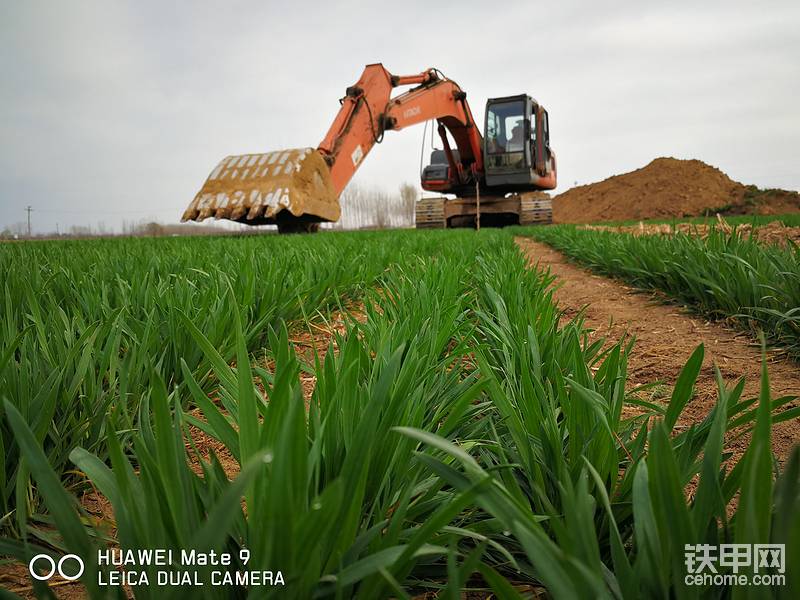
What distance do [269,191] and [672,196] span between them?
81.2ft

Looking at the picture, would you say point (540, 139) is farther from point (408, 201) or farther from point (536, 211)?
point (408, 201)

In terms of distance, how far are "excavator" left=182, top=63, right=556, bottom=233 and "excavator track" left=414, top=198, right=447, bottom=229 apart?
0.02 meters

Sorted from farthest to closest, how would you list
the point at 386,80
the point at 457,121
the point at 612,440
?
the point at 457,121 < the point at 386,80 < the point at 612,440

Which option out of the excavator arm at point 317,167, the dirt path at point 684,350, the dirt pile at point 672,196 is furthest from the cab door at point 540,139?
the dirt pile at point 672,196

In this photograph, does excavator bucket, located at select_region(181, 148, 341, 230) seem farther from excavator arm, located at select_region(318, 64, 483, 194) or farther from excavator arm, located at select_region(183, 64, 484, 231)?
excavator arm, located at select_region(318, 64, 483, 194)

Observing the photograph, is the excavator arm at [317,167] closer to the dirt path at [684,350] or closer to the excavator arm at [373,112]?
the excavator arm at [373,112]

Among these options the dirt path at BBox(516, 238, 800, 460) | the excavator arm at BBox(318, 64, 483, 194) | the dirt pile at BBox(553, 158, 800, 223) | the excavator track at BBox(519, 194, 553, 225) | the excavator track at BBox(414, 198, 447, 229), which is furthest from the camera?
the dirt pile at BBox(553, 158, 800, 223)

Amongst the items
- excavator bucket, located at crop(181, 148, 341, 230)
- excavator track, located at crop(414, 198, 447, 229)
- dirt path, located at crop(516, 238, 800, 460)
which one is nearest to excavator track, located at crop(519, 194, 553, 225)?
excavator track, located at crop(414, 198, 447, 229)

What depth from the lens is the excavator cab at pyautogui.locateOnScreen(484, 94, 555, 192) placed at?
1014 centimetres

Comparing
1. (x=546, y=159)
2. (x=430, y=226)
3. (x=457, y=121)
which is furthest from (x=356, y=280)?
(x=546, y=159)

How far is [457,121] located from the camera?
973 cm

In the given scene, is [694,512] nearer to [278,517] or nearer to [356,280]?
[278,517]

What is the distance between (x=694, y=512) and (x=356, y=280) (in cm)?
186

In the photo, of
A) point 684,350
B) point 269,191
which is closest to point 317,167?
point 269,191
